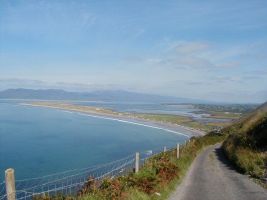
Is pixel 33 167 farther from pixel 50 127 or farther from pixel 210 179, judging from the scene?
pixel 50 127

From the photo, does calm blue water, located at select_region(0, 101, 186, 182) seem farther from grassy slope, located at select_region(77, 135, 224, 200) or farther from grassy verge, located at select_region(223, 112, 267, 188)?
grassy slope, located at select_region(77, 135, 224, 200)

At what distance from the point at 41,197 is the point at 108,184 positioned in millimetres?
2342

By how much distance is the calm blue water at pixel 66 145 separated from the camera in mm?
71688

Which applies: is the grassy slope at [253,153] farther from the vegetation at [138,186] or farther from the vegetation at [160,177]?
the vegetation at [138,186]

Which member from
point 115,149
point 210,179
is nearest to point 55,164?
point 115,149

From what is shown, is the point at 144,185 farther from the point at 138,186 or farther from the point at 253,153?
the point at 253,153

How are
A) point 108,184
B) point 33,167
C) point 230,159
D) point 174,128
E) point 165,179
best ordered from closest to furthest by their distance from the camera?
point 108,184
point 165,179
point 230,159
point 33,167
point 174,128

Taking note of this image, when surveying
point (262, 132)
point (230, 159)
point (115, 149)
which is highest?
point (262, 132)

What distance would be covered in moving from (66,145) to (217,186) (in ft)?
267

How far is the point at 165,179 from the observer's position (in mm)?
17000

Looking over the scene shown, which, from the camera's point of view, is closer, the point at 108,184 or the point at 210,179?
the point at 108,184

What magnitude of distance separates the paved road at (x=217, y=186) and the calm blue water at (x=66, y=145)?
3890 centimetres

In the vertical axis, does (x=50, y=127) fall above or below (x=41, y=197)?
below

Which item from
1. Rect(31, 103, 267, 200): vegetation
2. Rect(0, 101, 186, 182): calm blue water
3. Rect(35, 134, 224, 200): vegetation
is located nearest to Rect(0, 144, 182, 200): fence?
Rect(35, 134, 224, 200): vegetation
